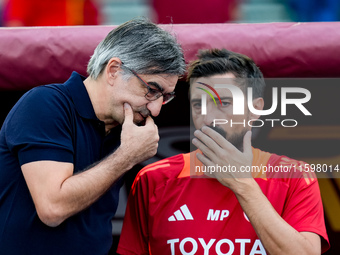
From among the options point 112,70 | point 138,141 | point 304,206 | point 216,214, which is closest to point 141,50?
point 112,70

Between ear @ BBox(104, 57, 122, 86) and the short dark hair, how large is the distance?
364 mm

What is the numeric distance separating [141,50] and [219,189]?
0.68m

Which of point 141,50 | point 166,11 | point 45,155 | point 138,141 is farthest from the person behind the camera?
point 166,11

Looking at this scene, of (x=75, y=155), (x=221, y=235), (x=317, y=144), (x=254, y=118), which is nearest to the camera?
(x=75, y=155)

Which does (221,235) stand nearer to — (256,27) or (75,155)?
(75,155)

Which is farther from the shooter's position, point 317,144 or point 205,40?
point 317,144

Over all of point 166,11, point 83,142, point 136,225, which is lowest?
point 136,225

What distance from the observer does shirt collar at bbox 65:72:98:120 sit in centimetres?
191

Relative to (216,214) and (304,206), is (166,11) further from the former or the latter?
(304,206)

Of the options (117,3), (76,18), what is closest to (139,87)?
(76,18)

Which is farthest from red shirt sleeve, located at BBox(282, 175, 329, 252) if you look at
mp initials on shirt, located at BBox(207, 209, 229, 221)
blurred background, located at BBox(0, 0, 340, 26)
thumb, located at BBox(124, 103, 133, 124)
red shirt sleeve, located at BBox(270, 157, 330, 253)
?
blurred background, located at BBox(0, 0, 340, 26)

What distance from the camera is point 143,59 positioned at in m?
1.93

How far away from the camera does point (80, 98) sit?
6.33 ft

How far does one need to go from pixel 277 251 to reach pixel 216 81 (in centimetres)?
75
